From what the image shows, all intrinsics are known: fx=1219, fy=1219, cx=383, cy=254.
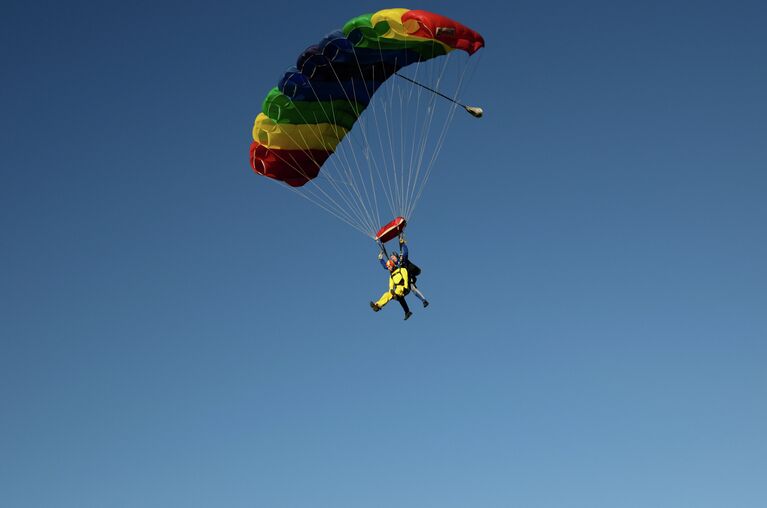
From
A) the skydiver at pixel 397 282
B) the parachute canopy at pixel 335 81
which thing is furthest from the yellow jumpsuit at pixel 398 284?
the parachute canopy at pixel 335 81

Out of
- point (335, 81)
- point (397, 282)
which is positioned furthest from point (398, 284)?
point (335, 81)

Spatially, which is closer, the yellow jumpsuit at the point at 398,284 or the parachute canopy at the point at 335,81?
the yellow jumpsuit at the point at 398,284

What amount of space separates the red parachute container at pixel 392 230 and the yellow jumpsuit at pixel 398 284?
0.81 metres

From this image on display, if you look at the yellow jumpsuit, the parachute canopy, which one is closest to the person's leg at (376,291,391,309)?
the yellow jumpsuit

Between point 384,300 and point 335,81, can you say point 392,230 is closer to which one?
point 384,300

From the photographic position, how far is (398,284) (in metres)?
26.6

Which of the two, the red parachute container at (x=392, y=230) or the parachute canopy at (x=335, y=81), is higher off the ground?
the parachute canopy at (x=335, y=81)

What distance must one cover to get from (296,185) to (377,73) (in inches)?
150

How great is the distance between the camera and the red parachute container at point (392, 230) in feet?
88.4

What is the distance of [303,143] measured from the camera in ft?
100.0

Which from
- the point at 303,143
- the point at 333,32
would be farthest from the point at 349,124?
the point at 333,32

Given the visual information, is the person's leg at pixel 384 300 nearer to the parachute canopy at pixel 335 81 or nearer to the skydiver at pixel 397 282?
the skydiver at pixel 397 282

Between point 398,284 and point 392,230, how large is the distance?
1230mm

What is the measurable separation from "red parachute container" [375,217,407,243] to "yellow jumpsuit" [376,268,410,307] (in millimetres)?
815
